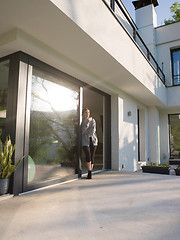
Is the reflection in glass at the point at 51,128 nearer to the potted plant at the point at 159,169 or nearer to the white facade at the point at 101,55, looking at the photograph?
the white facade at the point at 101,55

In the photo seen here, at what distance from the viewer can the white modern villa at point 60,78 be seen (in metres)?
2.76

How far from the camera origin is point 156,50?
9.47 meters

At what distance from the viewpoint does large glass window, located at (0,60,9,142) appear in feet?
10.2

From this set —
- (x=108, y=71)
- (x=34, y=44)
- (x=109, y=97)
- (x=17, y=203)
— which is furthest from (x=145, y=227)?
(x=109, y=97)

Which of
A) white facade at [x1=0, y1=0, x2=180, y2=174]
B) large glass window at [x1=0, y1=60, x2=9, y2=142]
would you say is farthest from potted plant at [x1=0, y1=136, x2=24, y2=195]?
white facade at [x1=0, y1=0, x2=180, y2=174]

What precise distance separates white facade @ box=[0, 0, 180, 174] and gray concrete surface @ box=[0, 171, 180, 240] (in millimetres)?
2317

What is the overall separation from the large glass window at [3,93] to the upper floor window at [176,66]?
26.2 ft

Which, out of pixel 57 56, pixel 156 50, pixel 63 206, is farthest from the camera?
pixel 156 50

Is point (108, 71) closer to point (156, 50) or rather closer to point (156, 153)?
point (156, 153)

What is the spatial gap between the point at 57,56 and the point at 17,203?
2.54 m

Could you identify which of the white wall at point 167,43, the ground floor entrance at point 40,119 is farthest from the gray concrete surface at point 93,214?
the white wall at point 167,43

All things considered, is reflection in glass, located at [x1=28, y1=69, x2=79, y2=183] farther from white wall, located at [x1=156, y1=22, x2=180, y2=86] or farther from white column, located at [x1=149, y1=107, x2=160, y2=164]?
white wall, located at [x1=156, y1=22, x2=180, y2=86]

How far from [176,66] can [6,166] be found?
29.6ft

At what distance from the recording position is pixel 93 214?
2.14 metres
